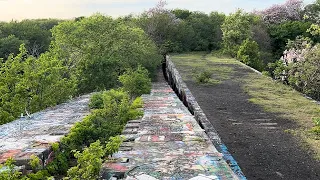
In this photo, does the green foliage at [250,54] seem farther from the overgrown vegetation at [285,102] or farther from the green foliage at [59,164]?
the green foliage at [59,164]

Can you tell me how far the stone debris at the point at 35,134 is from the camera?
4.73m

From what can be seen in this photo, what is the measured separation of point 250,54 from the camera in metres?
25.0

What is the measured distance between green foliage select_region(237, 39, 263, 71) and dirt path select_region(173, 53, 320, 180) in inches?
458

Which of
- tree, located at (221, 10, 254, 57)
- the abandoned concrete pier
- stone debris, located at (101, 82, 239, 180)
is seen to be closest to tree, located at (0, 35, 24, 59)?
tree, located at (221, 10, 254, 57)

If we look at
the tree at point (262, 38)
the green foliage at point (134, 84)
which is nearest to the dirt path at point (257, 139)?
the green foliage at point (134, 84)

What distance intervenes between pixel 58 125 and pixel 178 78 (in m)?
10.5

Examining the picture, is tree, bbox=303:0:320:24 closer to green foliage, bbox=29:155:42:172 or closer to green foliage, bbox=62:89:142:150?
green foliage, bbox=62:89:142:150

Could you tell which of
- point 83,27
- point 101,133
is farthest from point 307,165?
point 83,27

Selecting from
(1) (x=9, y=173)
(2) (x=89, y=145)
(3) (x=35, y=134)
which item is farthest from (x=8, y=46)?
(1) (x=9, y=173)

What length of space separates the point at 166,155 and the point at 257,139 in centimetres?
379

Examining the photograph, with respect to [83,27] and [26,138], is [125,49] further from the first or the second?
[26,138]

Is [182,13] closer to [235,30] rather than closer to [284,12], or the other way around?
[284,12]

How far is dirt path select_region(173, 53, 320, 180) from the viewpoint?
6.23 meters

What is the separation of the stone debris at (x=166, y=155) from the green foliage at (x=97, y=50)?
6.75 m
